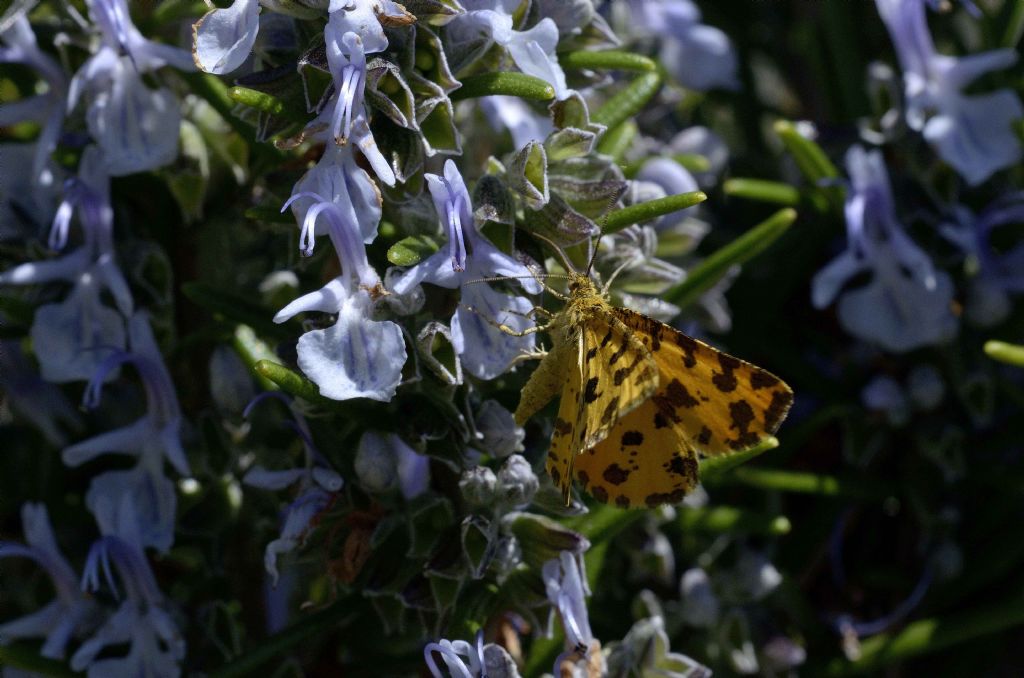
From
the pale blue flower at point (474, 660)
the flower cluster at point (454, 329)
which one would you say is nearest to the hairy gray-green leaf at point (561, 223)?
the flower cluster at point (454, 329)

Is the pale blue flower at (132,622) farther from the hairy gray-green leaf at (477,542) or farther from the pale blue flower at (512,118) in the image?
the pale blue flower at (512,118)

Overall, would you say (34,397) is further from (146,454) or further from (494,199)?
(494,199)

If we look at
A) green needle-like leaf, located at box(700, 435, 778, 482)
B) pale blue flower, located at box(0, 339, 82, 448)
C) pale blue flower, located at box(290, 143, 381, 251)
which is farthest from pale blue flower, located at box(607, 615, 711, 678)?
Result: pale blue flower, located at box(0, 339, 82, 448)

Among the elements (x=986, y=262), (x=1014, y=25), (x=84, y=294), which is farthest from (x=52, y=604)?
(x=1014, y=25)

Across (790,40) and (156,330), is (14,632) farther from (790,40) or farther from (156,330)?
(790,40)

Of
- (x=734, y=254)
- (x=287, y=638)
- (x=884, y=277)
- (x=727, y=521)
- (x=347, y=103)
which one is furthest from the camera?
(x=884, y=277)

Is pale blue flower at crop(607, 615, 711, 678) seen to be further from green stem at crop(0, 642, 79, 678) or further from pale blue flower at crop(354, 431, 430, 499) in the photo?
green stem at crop(0, 642, 79, 678)

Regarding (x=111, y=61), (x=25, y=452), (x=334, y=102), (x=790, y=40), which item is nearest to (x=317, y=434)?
(x=334, y=102)

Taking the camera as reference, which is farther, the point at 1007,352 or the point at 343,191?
the point at 1007,352
